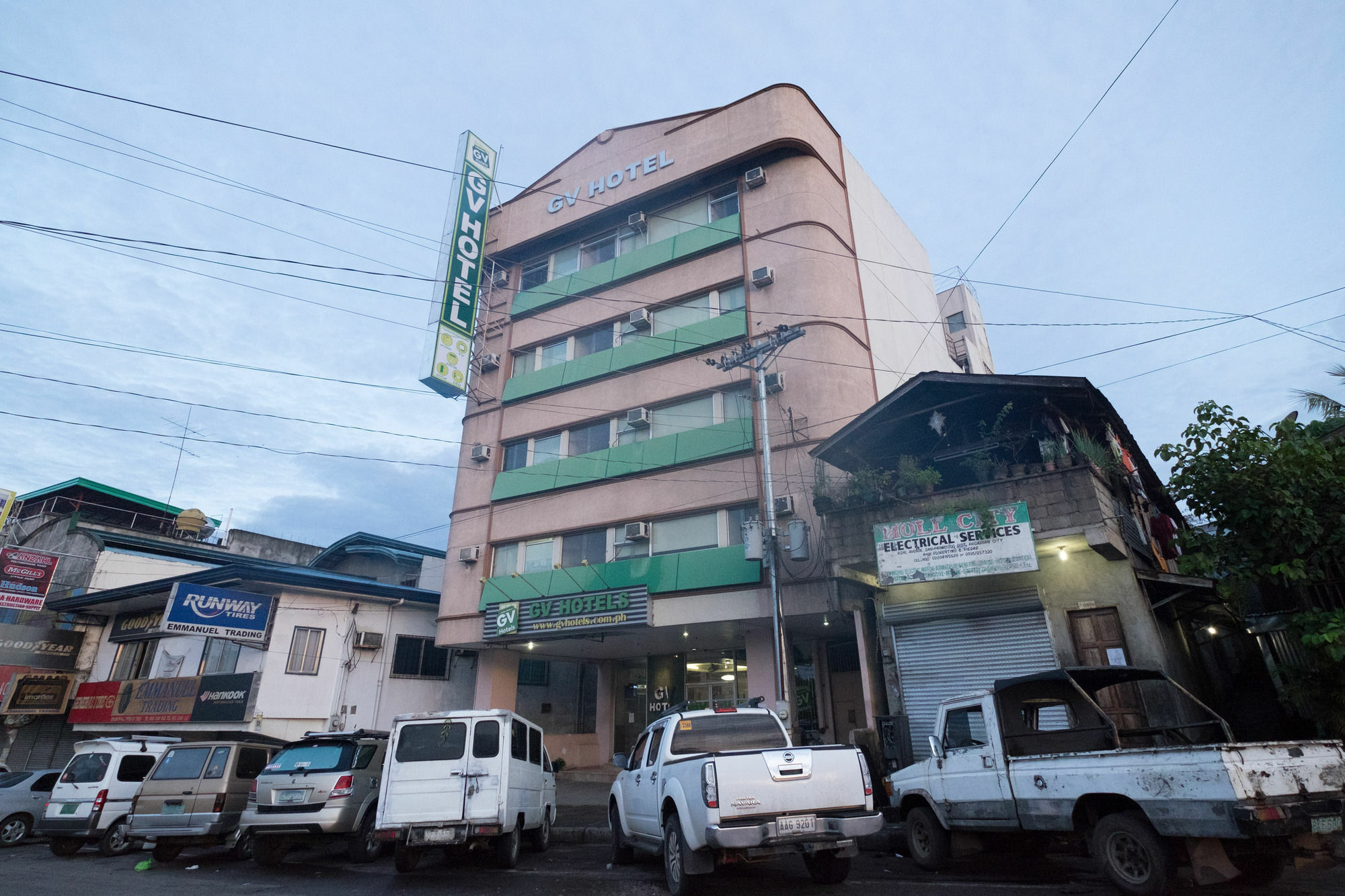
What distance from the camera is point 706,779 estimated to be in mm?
6797

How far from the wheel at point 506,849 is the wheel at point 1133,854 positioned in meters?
7.13

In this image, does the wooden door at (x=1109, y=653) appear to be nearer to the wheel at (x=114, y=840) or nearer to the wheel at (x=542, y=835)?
the wheel at (x=542, y=835)

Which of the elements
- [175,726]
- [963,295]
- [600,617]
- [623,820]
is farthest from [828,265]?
[175,726]

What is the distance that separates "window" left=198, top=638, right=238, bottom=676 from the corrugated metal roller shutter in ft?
62.4

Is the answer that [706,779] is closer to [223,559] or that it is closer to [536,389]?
[536,389]

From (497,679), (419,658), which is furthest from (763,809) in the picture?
(419,658)

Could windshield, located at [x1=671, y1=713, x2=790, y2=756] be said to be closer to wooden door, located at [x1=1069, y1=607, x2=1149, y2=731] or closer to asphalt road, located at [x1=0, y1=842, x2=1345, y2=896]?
asphalt road, located at [x1=0, y1=842, x2=1345, y2=896]

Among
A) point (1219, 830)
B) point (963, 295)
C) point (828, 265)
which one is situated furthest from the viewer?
point (963, 295)

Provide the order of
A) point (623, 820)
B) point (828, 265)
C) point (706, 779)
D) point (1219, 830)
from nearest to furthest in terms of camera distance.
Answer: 1. point (1219, 830)
2. point (706, 779)
3. point (623, 820)
4. point (828, 265)

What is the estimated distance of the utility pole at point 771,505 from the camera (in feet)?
46.7

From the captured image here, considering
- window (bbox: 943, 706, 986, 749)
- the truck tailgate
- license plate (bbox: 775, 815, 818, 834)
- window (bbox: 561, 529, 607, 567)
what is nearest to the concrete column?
window (bbox: 561, 529, 607, 567)

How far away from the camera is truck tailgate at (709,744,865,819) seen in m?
6.74

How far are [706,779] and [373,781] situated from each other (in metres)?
6.68

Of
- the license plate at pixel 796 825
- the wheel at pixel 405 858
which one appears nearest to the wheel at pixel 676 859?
the license plate at pixel 796 825
